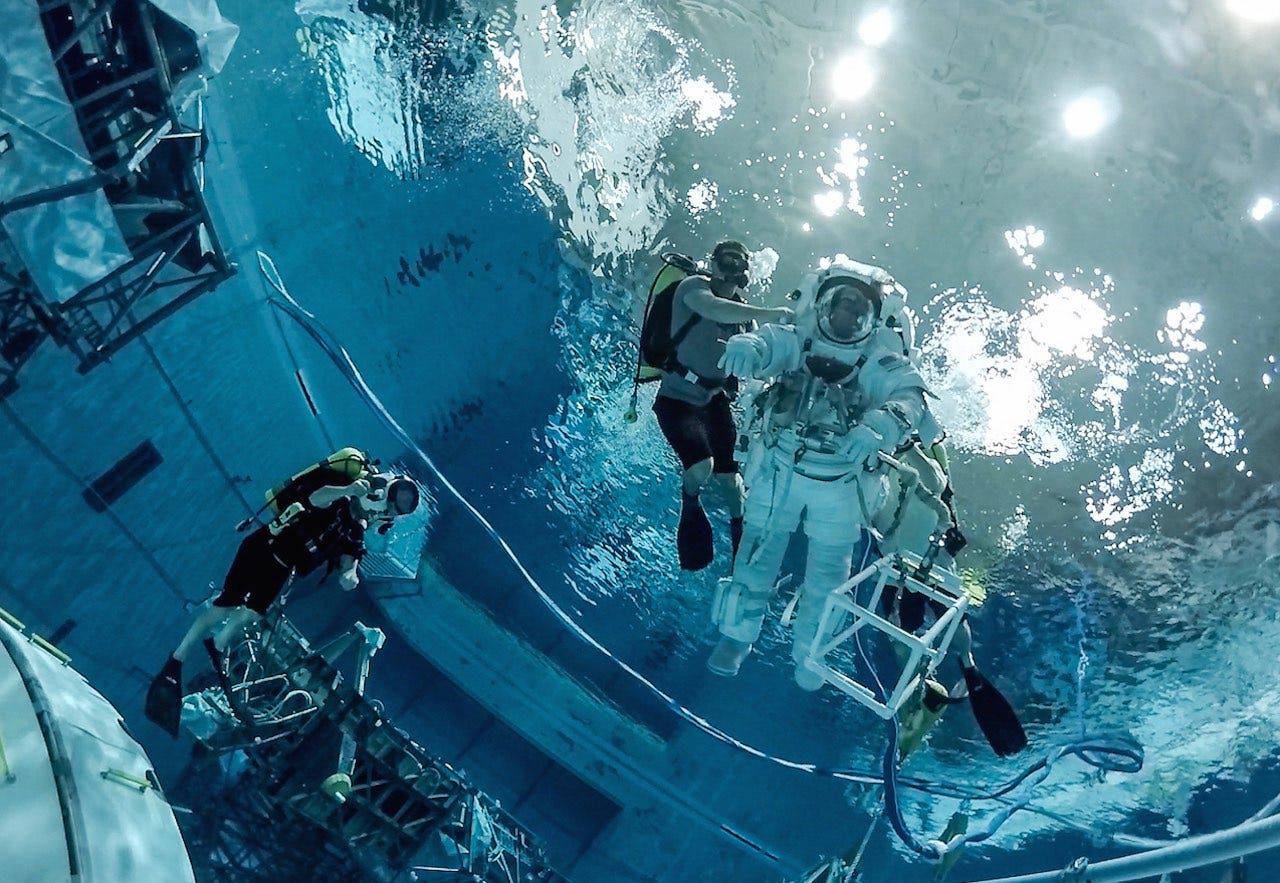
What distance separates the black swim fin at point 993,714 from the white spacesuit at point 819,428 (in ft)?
4.32

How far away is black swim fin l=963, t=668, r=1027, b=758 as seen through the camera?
699cm

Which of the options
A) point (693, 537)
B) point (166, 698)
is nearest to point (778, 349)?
point (693, 537)

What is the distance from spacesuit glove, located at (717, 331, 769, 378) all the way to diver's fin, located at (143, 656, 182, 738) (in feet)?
16.6

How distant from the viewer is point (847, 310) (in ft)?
19.9

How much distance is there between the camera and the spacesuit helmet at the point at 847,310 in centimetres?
607

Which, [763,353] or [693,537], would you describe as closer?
[763,353]

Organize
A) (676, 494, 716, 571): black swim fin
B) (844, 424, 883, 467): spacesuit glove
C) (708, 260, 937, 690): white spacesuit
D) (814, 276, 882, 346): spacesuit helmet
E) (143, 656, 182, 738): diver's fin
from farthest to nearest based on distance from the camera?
(676, 494, 716, 571): black swim fin, (143, 656, 182, 738): diver's fin, (814, 276, 882, 346): spacesuit helmet, (708, 260, 937, 690): white spacesuit, (844, 424, 883, 467): spacesuit glove

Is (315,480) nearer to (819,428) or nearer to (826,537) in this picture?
(819,428)

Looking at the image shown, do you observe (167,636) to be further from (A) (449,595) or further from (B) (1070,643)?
(B) (1070,643)

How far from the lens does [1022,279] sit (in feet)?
32.1

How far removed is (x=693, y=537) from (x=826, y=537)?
132 centimetres

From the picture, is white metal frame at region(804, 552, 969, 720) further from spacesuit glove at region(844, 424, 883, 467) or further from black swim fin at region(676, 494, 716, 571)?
black swim fin at region(676, 494, 716, 571)

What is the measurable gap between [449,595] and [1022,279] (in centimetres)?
800

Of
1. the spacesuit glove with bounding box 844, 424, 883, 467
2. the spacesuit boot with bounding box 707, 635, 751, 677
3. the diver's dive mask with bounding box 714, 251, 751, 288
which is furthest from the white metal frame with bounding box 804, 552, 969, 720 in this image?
the diver's dive mask with bounding box 714, 251, 751, 288
